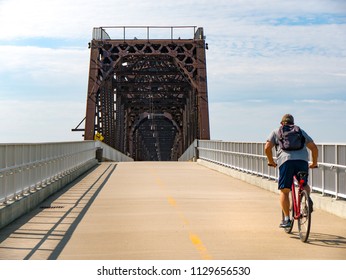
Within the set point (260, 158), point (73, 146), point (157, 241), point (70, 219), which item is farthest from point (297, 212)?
point (73, 146)

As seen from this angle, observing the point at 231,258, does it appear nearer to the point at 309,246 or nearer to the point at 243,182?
the point at 309,246

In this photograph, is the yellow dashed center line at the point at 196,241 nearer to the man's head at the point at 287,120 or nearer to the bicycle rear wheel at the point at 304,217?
the bicycle rear wheel at the point at 304,217

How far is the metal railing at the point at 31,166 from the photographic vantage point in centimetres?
1392

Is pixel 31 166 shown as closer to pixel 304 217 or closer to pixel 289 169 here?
pixel 289 169

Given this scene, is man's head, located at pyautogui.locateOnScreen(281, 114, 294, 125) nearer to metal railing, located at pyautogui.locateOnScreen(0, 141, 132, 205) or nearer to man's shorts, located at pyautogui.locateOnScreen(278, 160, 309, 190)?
man's shorts, located at pyautogui.locateOnScreen(278, 160, 309, 190)

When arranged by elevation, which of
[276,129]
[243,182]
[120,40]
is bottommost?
[243,182]

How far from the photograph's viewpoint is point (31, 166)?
17.0 meters

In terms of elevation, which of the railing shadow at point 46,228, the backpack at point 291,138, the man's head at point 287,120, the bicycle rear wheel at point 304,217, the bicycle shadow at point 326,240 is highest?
the man's head at point 287,120

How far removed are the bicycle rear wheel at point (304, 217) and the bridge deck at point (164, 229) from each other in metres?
0.17

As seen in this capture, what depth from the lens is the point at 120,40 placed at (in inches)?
2160

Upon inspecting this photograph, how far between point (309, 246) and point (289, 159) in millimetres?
1451

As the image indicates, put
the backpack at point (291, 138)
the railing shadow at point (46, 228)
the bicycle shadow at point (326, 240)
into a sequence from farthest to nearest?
the backpack at point (291, 138), the bicycle shadow at point (326, 240), the railing shadow at point (46, 228)

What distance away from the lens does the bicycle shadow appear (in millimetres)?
10688

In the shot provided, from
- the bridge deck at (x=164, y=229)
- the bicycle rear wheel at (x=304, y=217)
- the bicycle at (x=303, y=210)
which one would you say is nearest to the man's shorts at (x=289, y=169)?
the bicycle at (x=303, y=210)
